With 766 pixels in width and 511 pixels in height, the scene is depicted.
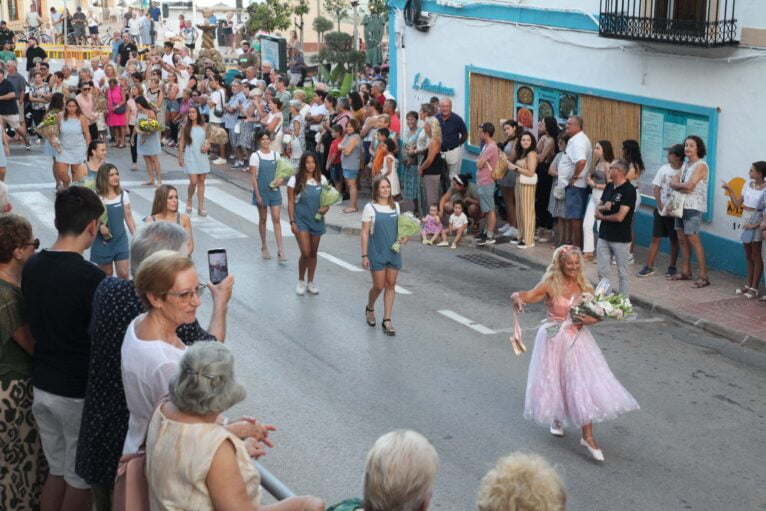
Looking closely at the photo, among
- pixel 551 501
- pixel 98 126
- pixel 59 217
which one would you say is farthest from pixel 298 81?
pixel 551 501

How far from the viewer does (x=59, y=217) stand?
20.5ft

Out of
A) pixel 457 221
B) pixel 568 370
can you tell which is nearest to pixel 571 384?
pixel 568 370

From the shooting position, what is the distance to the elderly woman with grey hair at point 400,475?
13.6ft

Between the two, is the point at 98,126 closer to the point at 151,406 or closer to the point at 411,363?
the point at 411,363

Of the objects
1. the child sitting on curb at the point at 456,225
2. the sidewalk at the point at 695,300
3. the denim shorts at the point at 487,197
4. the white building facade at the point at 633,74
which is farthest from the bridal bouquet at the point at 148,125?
the sidewalk at the point at 695,300

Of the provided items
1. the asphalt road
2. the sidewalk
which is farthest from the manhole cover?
the asphalt road

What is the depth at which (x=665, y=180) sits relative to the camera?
14.5 metres

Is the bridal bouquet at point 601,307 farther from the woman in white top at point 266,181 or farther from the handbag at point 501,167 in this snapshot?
the handbag at point 501,167

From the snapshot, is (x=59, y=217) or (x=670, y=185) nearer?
(x=59, y=217)

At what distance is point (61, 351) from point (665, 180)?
10.3 metres

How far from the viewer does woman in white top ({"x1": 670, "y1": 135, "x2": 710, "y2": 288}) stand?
1408 centimetres

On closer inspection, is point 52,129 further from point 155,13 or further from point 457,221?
point 155,13

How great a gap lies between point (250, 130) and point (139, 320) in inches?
748

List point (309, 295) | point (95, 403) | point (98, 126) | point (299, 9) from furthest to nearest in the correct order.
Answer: point (299, 9)
point (98, 126)
point (309, 295)
point (95, 403)
